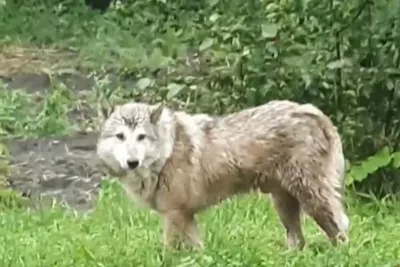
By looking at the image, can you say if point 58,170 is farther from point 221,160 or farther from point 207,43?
point 221,160

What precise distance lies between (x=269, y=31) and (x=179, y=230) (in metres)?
3.00

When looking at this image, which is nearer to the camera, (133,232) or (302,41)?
(133,232)

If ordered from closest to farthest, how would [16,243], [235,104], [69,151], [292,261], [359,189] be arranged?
[292,261] → [16,243] → [359,189] → [235,104] → [69,151]

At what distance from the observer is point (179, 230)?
8.08 metres

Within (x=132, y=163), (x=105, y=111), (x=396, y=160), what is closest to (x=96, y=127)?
(x=396, y=160)

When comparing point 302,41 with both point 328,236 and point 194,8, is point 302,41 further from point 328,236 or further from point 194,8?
point 194,8

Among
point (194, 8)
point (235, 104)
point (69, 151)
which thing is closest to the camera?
point (235, 104)

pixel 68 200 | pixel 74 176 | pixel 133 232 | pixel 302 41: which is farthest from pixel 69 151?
pixel 133 232

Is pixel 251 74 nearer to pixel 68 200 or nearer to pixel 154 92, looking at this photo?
pixel 154 92

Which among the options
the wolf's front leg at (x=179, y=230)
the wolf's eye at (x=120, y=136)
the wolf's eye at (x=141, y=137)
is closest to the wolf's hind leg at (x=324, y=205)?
the wolf's front leg at (x=179, y=230)

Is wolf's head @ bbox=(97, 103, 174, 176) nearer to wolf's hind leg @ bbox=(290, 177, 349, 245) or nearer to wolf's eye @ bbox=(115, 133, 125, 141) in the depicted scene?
wolf's eye @ bbox=(115, 133, 125, 141)

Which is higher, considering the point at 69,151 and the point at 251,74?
the point at 251,74

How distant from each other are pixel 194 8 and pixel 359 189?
305 inches

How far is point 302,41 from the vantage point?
1090 cm
